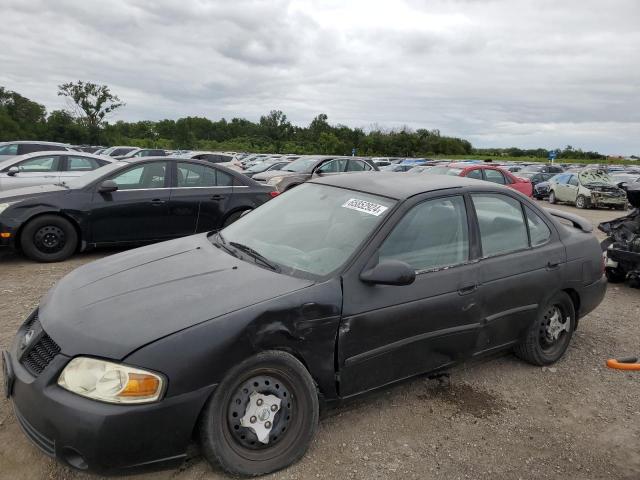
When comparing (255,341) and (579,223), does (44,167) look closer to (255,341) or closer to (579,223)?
(255,341)

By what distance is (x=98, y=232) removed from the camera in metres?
6.96

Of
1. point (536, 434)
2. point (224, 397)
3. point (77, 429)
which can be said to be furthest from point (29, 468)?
point (536, 434)

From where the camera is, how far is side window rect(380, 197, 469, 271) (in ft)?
10.5

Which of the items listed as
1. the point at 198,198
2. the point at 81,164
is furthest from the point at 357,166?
the point at 198,198

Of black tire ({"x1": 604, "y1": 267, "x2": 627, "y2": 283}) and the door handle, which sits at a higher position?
the door handle

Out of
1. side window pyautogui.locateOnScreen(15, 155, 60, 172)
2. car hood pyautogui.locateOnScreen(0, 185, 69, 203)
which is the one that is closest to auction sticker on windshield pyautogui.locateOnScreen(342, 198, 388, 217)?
car hood pyautogui.locateOnScreen(0, 185, 69, 203)

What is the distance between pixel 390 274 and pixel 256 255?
3.07 feet

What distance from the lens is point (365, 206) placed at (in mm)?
3395

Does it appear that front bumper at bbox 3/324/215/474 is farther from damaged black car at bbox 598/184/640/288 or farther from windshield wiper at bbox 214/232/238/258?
damaged black car at bbox 598/184/640/288

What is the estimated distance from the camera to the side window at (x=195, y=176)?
7680 mm

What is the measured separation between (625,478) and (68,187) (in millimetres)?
7090

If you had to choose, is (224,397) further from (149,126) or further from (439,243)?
(149,126)

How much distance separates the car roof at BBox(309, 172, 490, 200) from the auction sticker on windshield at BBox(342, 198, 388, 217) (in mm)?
126

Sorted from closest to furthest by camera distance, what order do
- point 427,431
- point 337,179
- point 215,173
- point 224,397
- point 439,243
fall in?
point 224,397
point 427,431
point 439,243
point 337,179
point 215,173
